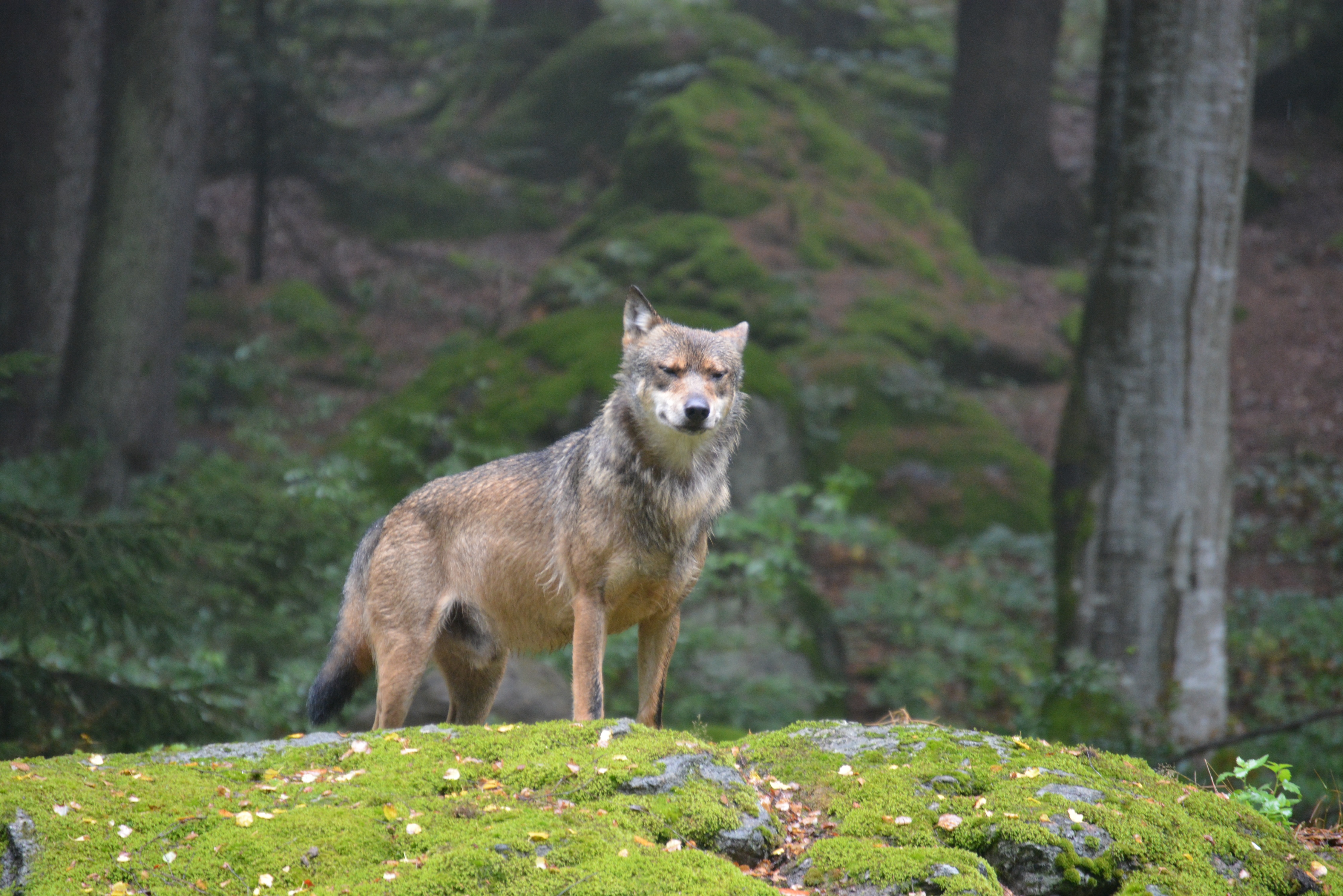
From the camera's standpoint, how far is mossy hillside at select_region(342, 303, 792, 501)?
1085 cm

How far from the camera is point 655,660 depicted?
5113mm

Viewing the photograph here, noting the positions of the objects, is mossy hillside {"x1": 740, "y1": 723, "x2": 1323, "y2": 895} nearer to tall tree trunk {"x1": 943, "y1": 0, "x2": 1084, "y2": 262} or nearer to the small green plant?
the small green plant

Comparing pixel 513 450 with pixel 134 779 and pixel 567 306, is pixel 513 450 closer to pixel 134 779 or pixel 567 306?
pixel 567 306

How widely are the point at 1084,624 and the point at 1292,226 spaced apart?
1491 cm

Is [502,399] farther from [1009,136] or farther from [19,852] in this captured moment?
[1009,136]

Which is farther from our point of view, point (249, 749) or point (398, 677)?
Result: point (398, 677)

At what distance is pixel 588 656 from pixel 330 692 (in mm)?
1652

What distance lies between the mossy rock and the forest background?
1.43m

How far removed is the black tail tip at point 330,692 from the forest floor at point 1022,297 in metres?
8.92

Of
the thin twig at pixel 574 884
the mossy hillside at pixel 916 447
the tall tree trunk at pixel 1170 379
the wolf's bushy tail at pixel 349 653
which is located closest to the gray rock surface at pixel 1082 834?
the thin twig at pixel 574 884

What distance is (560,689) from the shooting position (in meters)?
8.92

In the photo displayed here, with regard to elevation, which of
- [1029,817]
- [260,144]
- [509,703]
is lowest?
[509,703]

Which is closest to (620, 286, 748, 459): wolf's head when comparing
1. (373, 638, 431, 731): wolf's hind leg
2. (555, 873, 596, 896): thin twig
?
(373, 638, 431, 731): wolf's hind leg

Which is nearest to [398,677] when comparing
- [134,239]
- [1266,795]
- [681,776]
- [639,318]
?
[681,776]
